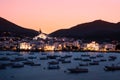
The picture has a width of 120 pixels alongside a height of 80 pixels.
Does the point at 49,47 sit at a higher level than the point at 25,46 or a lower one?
lower

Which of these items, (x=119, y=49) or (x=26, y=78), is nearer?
(x=26, y=78)

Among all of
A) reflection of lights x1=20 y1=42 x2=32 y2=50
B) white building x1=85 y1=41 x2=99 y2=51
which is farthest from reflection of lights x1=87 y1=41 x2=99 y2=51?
reflection of lights x1=20 y1=42 x2=32 y2=50

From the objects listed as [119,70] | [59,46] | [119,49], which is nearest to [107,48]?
[119,49]

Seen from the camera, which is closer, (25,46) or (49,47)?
(25,46)

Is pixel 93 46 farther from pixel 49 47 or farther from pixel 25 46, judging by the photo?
pixel 25 46

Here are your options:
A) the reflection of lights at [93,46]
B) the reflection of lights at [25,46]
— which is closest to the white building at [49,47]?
the reflection of lights at [25,46]

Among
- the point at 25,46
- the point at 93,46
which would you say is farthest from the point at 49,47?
the point at 93,46

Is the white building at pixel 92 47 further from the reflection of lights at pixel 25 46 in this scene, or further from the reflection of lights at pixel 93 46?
the reflection of lights at pixel 25 46

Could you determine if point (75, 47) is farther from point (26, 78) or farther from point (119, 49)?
point (26, 78)

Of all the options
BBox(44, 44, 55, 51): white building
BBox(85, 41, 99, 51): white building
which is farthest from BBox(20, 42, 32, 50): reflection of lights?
BBox(85, 41, 99, 51): white building

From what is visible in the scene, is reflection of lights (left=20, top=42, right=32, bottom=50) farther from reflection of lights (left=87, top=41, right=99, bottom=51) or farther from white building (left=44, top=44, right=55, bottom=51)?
reflection of lights (left=87, top=41, right=99, bottom=51)

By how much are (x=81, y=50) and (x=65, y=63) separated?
175 ft

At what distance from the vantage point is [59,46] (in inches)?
4326

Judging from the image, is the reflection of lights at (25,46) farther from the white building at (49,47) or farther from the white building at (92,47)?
the white building at (92,47)
